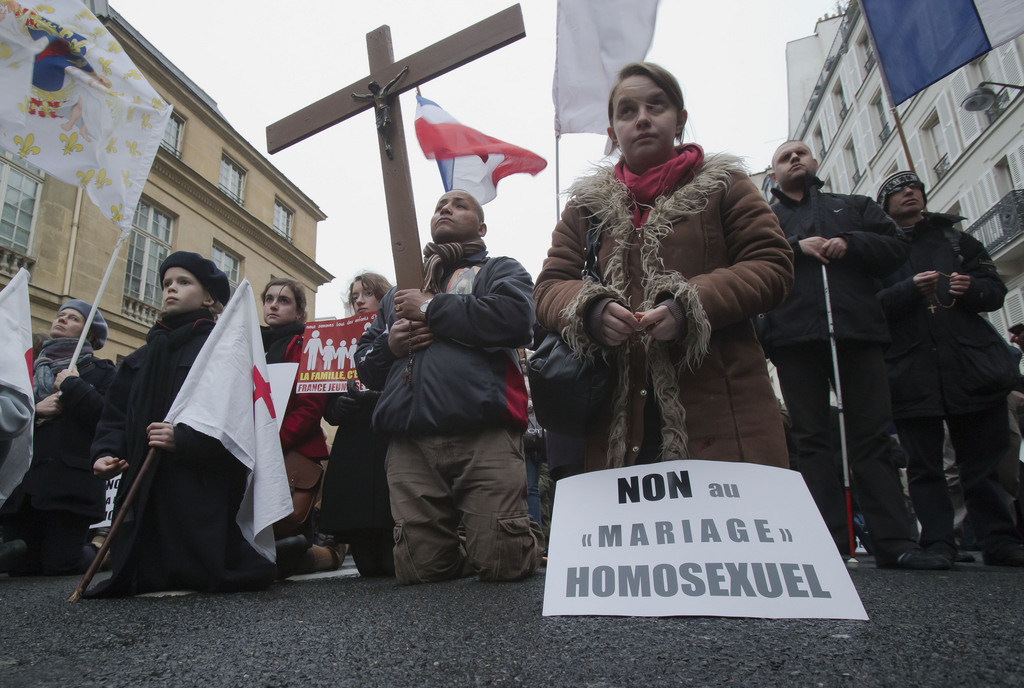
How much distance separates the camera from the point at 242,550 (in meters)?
2.93

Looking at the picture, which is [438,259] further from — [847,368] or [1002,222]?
[1002,222]

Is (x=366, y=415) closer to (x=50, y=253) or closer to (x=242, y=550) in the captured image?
(x=242, y=550)

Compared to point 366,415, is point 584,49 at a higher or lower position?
higher

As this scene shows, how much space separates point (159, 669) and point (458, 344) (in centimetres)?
178

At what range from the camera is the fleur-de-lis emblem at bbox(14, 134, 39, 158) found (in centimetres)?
398

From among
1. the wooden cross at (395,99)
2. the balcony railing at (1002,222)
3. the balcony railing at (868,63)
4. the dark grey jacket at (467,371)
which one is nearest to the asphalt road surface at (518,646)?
the dark grey jacket at (467,371)

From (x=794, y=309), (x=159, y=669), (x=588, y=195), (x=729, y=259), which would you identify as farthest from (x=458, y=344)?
(x=159, y=669)

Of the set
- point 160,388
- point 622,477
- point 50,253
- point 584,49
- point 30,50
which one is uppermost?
point 50,253

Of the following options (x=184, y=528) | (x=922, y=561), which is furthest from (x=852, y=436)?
(x=184, y=528)

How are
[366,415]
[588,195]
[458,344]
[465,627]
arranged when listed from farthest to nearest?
1. [366,415]
2. [458,344]
3. [588,195]
4. [465,627]

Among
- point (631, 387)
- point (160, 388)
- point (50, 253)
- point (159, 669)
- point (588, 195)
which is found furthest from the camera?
point (50, 253)

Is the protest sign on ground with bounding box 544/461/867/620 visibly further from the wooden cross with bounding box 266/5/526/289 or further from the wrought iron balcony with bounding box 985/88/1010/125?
the wrought iron balcony with bounding box 985/88/1010/125

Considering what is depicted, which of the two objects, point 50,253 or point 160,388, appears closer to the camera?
point 160,388

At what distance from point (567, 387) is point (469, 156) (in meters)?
3.70
